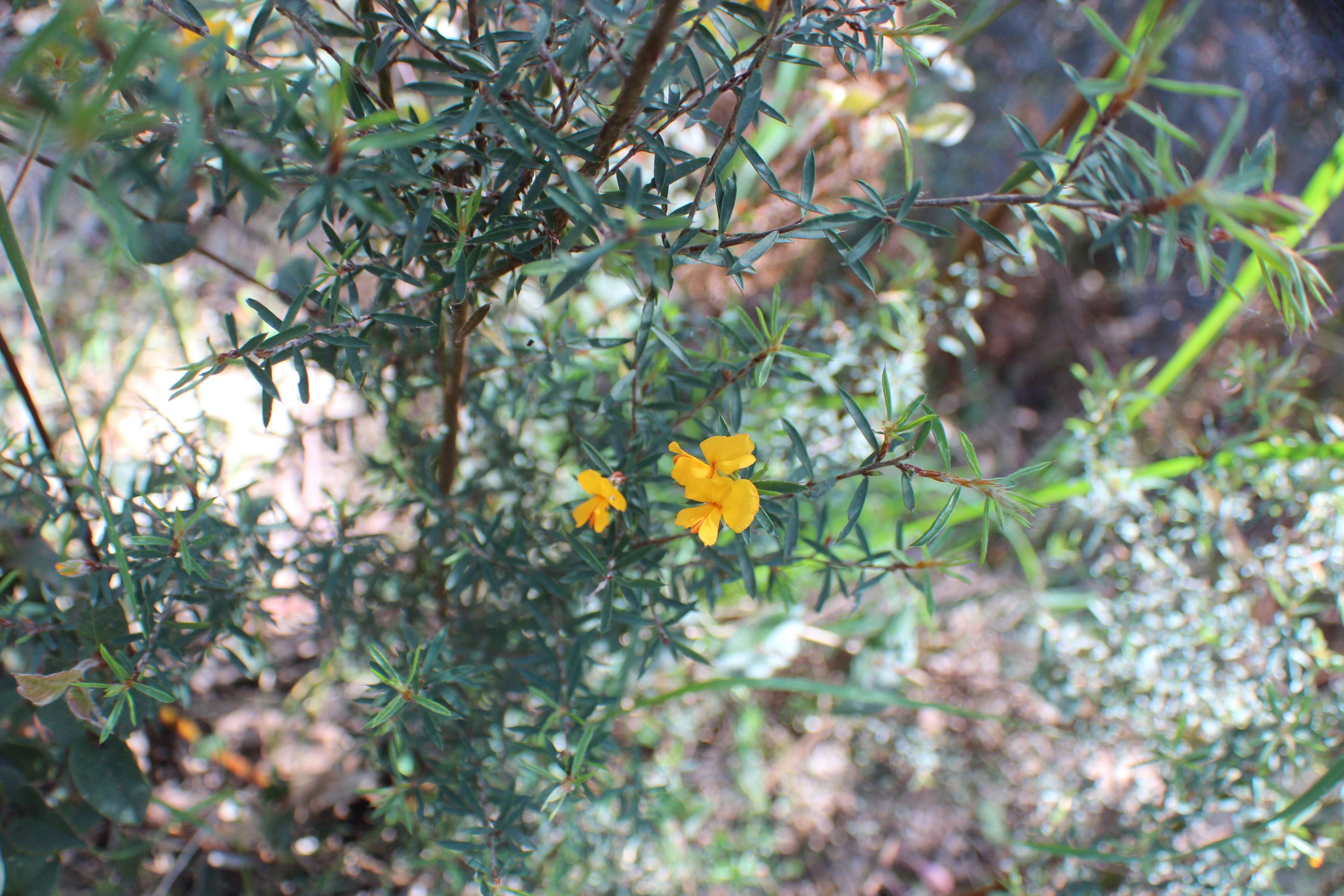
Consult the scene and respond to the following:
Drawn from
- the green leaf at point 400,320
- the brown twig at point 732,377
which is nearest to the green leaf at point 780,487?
the brown twig at point 732,377

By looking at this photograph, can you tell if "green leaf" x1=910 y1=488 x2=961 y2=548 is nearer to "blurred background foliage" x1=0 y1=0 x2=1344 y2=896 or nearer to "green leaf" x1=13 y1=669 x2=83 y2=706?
"blurred background foliage" x1=0 y1=0 x2=1344 y2=896

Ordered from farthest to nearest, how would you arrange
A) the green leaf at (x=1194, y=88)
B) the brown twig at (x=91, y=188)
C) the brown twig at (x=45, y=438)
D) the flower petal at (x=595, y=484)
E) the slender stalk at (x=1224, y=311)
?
the slender stalk at (x=1224, y=311)
the brown twig at (x=45, y=438)
the flower petal at (x=595, y=484)
the brown twig at (x=91, y=188)
the green leaf at (x=1194, y=88)

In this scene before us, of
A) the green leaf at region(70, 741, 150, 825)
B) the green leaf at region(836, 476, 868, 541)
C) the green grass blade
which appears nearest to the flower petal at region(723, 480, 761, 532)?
the green leaf at region(836, 476, 868, 541)

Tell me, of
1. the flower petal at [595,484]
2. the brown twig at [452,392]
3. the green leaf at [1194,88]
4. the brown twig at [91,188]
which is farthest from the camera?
the brown twig at [452,392]

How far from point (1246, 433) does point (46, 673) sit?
6.73ft

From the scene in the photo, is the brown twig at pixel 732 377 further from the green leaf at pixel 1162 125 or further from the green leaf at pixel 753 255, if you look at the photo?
the green leaf at pixel 1162 125

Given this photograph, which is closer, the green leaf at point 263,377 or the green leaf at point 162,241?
the green leaf at point 263,377

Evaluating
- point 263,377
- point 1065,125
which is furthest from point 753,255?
point 1065,125

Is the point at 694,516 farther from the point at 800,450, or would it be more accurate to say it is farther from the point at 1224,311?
the point at 1224,311

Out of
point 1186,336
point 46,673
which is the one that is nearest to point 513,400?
A: point 46,673

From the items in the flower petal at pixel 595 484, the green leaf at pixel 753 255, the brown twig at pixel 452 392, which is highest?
the brown twig at pixel 452 392

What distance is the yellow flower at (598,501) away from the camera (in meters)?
0.70

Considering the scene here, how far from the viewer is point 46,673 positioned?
99cm

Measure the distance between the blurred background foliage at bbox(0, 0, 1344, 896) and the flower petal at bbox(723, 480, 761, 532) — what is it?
0.19ft
